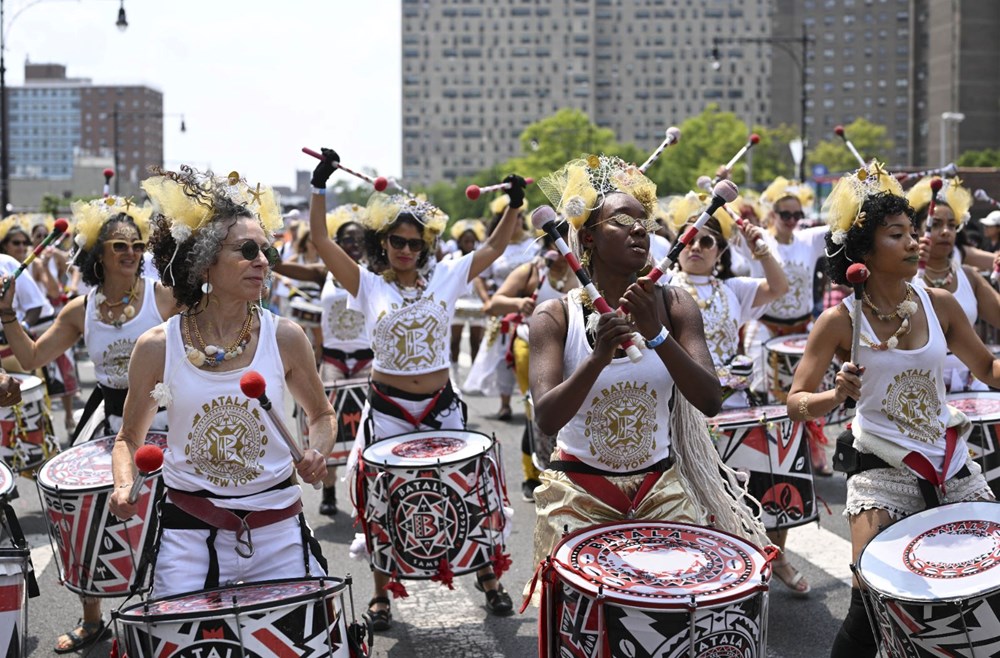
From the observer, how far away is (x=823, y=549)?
7.14 m

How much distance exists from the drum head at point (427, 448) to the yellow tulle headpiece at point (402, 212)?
1.26 m

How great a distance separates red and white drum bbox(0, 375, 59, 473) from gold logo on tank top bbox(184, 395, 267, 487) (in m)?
3.68

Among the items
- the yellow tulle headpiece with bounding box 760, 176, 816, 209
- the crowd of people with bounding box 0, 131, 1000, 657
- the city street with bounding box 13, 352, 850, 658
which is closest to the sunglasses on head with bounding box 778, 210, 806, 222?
the yellow tulle headpiece with bounding box 760, 176, 816, 209

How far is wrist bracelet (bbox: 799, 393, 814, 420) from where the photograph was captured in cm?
454

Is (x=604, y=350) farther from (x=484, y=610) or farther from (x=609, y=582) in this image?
(x=484, y=610)

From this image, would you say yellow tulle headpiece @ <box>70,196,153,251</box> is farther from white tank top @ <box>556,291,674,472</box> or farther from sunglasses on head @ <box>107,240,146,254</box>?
white tank top @ <box>556,291,674,472</box>

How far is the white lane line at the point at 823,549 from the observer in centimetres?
669

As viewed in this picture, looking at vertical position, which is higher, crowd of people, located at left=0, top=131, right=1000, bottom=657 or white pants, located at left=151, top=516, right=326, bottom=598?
crowd of people, located at left=0, top=131, right=1000, bottom=657

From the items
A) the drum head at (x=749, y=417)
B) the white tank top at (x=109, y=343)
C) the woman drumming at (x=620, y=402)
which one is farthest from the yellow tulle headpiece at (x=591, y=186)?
the white tank top at (x=109, y=343)

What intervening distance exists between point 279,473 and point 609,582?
1255 millimetres

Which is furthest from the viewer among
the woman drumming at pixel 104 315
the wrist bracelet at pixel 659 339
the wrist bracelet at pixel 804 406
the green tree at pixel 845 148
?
the green tree at pixel 845 148

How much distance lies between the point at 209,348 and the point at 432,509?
1799 millimetres

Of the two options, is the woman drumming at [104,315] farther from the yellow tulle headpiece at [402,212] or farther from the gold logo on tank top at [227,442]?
the gold logo on tank top at [227,442]

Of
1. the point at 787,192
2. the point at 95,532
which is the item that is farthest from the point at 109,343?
the point at 787,192
